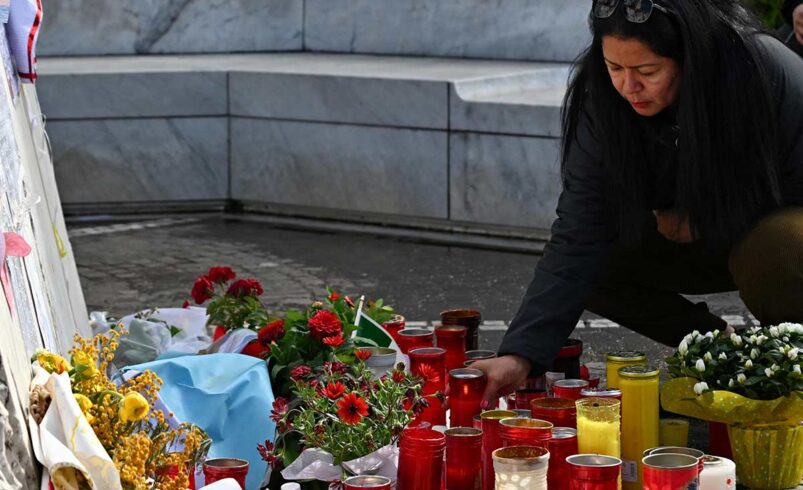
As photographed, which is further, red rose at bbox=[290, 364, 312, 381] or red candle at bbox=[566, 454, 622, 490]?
red rose at bbox=[290, 364, 312, 381]

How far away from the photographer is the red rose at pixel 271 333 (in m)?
3.57

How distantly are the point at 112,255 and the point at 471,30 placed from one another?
2859mm

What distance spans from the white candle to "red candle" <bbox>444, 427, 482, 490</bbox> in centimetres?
45

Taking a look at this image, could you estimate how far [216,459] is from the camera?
301 cm

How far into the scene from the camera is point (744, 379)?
10.1ft

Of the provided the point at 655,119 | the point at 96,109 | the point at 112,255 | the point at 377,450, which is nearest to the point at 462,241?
the point at 112,255

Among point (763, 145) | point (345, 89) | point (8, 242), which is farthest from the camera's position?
point (345, 89)

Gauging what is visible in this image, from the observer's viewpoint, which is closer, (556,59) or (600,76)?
(600,76)

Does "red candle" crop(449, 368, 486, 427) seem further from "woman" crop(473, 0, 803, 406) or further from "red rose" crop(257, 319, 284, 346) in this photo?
"red rose" crop(257, 319, 284, 346)

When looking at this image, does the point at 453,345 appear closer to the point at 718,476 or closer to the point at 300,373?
the point at 300,373

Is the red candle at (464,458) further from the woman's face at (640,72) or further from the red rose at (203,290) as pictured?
the red rose at (203,290)

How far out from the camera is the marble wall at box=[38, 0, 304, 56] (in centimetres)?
927

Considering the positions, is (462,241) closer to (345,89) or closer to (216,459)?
(345,89)

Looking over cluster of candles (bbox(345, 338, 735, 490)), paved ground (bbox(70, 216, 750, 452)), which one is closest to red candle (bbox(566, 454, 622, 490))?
cluster of candles (bbox(345, 338, 735, 490))
